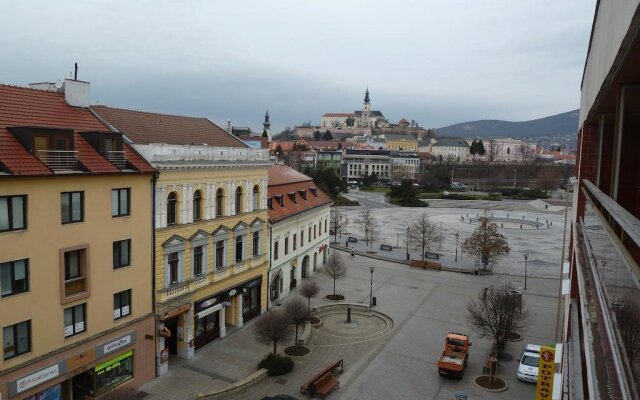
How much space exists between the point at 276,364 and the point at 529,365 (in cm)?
1182

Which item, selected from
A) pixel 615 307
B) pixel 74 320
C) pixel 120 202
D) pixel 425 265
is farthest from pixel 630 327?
pixel 425 265

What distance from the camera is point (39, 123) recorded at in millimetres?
20203

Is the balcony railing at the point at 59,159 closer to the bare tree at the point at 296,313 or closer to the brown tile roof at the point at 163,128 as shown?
the brown tile roof at the point at 163,128

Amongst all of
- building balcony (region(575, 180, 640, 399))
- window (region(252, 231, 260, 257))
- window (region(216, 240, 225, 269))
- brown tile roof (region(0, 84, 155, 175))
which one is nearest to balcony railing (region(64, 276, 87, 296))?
brown tile roof (region(0, 84, 155, 175))

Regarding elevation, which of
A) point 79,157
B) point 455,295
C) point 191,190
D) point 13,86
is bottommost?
point 455,295

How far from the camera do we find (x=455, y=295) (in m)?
38.2

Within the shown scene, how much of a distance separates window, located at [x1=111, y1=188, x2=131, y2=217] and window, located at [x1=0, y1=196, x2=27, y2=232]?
3.80m

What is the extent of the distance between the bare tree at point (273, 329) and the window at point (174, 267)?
449cm

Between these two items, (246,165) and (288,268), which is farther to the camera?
(288,268)

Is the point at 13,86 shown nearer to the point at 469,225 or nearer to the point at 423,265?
the point at 423,265

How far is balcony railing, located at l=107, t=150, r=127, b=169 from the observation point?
20859 millimetres

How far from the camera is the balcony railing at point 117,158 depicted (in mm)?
20859

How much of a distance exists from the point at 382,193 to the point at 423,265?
77.5 metres

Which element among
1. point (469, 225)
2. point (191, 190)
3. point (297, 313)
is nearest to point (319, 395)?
point (297, 313)
